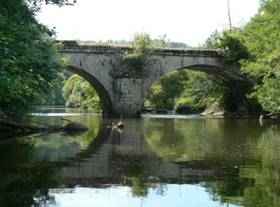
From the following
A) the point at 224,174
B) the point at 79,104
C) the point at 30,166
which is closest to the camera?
the point at 224,174

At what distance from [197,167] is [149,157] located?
120 inches

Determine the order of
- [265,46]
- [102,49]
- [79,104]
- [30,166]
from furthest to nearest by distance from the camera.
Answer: [79,104]
[102,49]
[265,46]
[30,166]

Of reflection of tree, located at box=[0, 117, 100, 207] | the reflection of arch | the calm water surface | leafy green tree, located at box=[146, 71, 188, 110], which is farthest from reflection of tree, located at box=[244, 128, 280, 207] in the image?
leafy green tree, located at box=[146, 71, 188, 110]

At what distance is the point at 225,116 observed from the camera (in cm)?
6038

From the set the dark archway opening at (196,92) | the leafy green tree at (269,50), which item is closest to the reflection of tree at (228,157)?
the leafy green tree at (269,50)

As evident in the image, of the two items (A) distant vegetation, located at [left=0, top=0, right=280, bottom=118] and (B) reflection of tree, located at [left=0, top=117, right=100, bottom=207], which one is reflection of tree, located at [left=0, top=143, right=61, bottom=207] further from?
(A) distant vegetation, located at [left=0, top=0, right=280, bottom=118]

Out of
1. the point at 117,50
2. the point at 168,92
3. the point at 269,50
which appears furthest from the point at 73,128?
the point at 168,92

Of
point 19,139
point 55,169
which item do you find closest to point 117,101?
point 19,139

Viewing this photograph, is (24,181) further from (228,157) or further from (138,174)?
(228,157)

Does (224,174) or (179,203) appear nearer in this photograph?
(179,203)

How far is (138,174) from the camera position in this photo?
15711mm

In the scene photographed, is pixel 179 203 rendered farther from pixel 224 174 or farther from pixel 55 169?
pixel 55 169

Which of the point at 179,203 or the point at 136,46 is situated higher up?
the point at 136,46

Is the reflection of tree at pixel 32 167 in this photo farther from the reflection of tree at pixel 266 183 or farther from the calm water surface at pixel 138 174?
the reflection of tree at pixel 266 183
